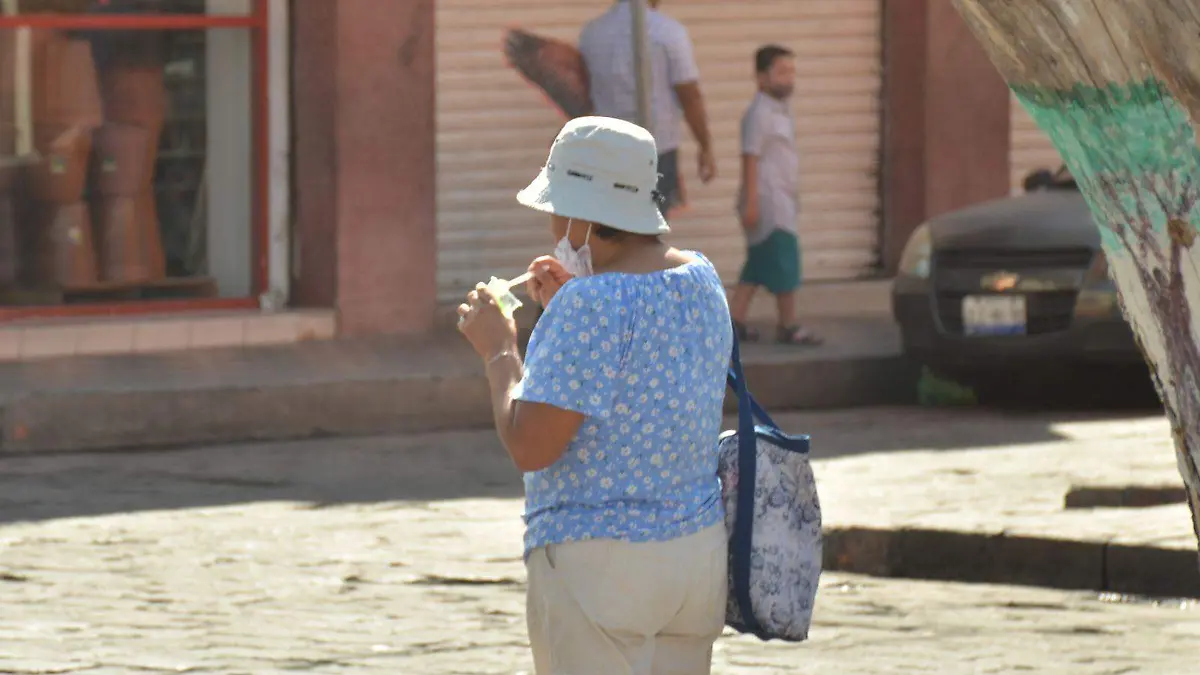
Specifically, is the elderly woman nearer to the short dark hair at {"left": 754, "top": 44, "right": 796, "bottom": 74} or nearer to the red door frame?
the short dark hair at {"left": 754, "top": 44, "right": 796, "bottom": 74}

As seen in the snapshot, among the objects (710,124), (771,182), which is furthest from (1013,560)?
(710,124)

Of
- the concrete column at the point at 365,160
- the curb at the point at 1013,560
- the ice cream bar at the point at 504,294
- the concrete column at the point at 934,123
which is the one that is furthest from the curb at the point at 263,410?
the ice cream bar at the point at 504,294

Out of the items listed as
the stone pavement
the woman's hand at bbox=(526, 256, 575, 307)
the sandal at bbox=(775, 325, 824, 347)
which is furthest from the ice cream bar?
the sandal at bbox=(775, 325, 824, 347)

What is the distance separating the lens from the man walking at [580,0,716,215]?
13352 mm

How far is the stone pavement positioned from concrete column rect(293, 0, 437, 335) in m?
2.86

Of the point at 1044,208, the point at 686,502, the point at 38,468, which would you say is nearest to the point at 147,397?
the point at 38,468

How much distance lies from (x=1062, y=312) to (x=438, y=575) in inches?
210

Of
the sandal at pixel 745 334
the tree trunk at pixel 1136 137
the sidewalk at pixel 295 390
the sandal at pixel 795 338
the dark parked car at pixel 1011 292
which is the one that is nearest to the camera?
the tree trunk at pixel 1136 137

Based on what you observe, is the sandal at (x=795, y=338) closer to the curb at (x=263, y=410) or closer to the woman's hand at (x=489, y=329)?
the curb at (x=263, y=410)

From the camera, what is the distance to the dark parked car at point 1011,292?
1257cm

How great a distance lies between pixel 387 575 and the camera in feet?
27.0

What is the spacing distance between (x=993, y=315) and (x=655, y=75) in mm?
2198

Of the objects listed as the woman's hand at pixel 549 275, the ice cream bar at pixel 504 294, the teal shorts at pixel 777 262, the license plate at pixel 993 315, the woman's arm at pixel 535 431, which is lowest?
→ the license plate at pixel 993 315

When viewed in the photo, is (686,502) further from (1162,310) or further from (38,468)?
(38,468)
